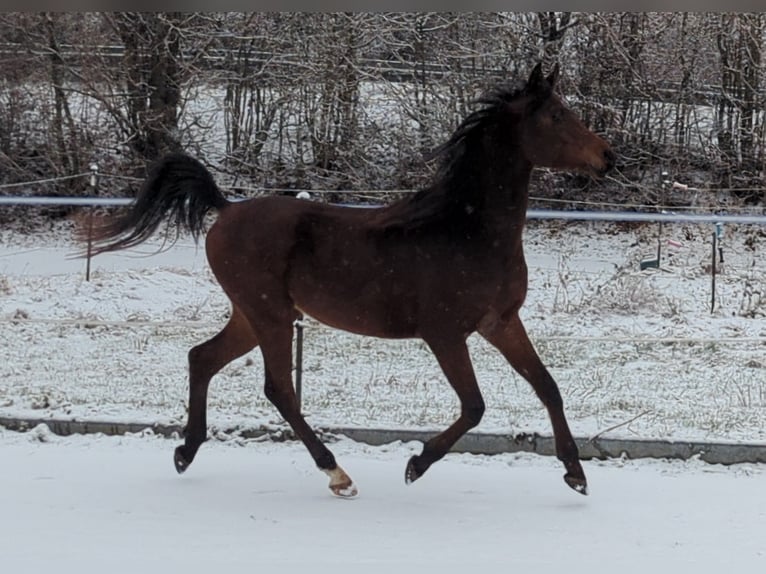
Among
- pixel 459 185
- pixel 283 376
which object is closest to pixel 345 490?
pixel 283 376

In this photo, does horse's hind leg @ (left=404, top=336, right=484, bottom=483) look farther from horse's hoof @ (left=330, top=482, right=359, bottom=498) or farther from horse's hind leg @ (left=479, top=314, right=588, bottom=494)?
horse's hoof @ (left=330, top=482, right=359, bottom=498)

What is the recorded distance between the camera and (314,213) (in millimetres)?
5336

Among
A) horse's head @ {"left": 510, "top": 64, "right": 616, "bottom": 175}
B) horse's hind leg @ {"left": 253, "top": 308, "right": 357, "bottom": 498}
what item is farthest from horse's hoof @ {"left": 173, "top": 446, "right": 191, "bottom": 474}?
horse's head @ {"left": 510, "top": 64, "right": 616, "bottom": 175}

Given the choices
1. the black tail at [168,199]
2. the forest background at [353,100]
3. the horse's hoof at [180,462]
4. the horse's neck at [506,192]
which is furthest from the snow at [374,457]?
the forest background at [353,100]

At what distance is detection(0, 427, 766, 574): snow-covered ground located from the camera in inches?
165

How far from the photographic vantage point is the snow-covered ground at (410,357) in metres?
6.53

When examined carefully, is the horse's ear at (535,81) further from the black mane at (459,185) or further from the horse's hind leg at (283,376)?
the horse's hind leg at (283,376)

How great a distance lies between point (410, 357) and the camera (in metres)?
8.28

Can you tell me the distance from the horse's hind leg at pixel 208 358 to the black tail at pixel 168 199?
0.55 m

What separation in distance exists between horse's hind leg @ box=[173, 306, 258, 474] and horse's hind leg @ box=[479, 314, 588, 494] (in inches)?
50.4

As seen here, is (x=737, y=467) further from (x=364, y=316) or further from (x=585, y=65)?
(x=585, y=65)

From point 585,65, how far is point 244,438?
1064 centimetres

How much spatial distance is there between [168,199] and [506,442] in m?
2.30

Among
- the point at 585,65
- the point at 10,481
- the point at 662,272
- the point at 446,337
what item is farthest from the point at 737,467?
the point at 585,65
